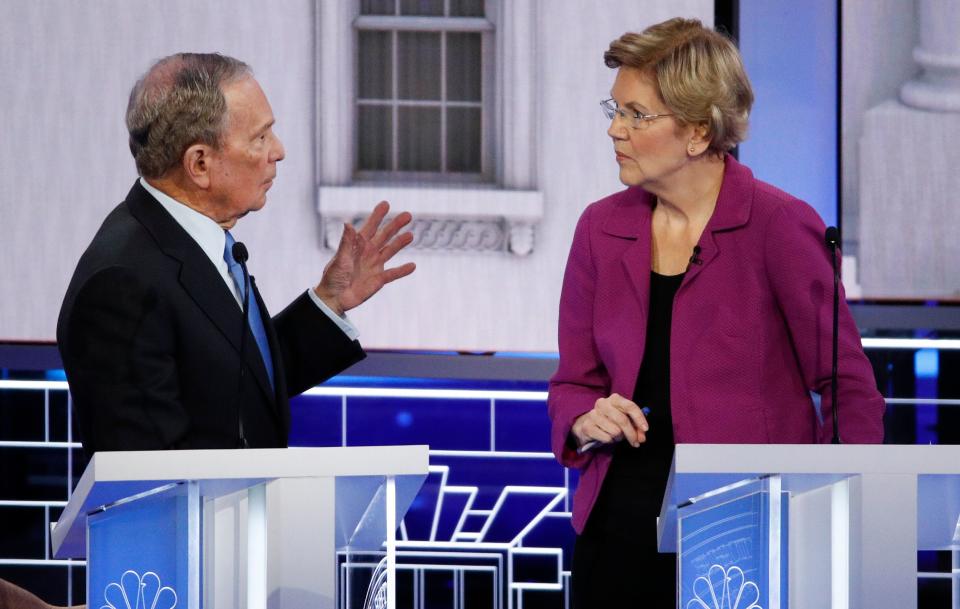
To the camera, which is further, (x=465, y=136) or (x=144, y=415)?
(x=465, y=136)

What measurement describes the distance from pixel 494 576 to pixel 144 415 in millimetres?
2071

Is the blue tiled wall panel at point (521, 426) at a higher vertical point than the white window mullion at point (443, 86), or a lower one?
lower

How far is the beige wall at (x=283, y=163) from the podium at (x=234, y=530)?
2308 millimetres

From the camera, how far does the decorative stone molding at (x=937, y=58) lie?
3.76 metres

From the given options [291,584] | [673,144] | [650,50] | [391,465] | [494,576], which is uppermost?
[650,50]

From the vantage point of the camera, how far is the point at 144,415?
6.46ft

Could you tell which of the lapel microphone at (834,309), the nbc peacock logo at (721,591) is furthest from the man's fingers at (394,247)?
the nbc peacock logo at (721,591)

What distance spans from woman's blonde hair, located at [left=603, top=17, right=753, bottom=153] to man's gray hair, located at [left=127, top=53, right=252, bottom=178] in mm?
689

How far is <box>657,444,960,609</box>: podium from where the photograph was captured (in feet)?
5.04

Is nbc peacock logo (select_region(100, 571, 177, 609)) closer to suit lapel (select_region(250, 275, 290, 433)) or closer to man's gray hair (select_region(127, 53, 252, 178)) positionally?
suit lapel (select_region(250, 275, 290, 433))

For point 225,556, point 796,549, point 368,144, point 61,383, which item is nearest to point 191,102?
point 225,556

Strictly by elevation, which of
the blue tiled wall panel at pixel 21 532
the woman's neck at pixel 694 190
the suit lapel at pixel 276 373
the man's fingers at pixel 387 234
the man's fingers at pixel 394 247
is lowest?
the blue tiled wall panel at pixel 21 532

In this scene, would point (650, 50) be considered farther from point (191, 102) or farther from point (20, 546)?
point (20, 546)

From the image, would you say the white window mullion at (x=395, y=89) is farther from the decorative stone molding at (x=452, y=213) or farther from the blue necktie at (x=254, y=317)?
the blue necktie at (x=254, y=317)
